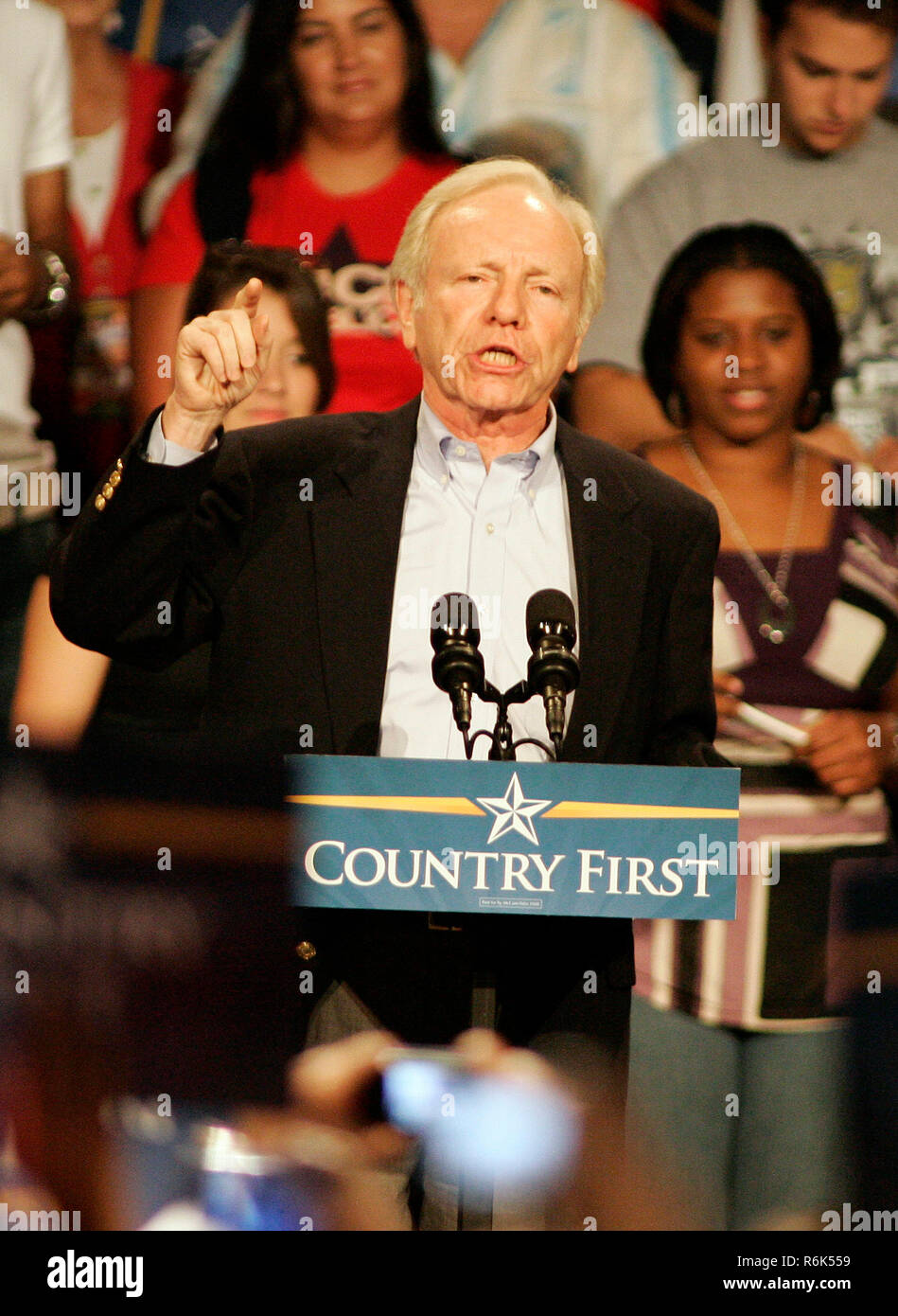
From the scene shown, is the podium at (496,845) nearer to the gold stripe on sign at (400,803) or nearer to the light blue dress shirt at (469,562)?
the gold stripe on sign at (400,803)

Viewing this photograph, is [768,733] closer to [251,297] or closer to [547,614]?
[547,614]

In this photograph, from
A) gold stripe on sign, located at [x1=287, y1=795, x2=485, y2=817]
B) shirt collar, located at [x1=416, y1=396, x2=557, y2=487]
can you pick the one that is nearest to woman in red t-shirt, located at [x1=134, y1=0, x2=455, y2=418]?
shirt collar, located at [x1=416, y1=396, x2=557, y2=487]

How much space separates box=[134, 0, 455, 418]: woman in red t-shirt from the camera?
3.68 m

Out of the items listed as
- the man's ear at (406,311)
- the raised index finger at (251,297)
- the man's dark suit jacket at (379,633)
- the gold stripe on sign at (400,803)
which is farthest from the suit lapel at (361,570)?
the raised index finger at (251,297)

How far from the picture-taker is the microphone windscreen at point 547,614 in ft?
8.34

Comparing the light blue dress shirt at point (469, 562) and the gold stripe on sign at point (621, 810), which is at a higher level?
the light blue dress shirt at point (469, 562)

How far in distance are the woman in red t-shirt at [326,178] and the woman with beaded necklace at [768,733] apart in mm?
689

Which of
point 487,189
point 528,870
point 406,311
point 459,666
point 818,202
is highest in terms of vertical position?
point 818,202

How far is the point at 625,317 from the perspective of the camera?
3.71 metres

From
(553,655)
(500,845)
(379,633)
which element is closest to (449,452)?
(379,633)

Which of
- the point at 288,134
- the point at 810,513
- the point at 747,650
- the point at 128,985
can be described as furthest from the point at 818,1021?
the point at 288,134

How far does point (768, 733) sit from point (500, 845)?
1249 millimetres

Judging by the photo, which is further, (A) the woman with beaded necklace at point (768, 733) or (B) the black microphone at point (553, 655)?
(A) the woman with beaded necklace at point (768, 733)

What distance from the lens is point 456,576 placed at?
3.01 meters
